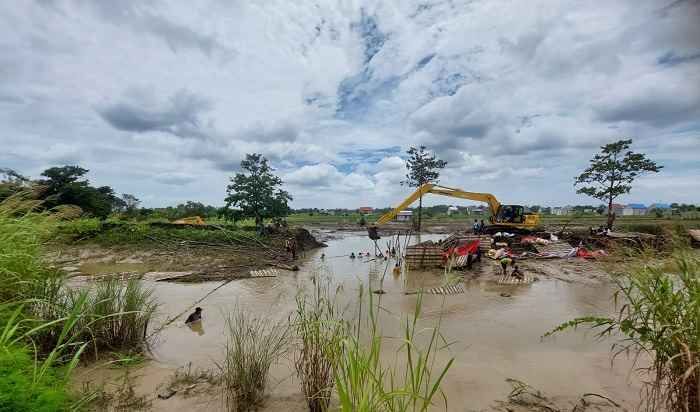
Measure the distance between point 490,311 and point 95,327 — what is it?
8.70 metres

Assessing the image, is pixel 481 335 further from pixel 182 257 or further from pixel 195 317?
pixel 182 257

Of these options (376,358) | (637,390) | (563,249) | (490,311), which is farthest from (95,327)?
(563,249)

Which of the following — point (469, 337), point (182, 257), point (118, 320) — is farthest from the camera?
point (182, 257)

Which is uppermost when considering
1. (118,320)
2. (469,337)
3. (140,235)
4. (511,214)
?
(511,214)

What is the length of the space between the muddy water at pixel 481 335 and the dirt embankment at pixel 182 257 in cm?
248

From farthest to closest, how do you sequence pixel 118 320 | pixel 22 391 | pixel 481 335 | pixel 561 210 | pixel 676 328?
pixel 561 210 < pixel 481 335 < pixel 118 320 < pixel 676 328 < pixel 22 391

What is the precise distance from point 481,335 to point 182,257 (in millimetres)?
15322

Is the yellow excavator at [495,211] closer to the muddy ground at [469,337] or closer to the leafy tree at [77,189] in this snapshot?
the muddy ground at [469,337]

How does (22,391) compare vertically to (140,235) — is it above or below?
above

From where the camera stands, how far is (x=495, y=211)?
2412cm

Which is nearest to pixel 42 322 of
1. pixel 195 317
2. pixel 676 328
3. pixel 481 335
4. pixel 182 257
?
pixel 195 317

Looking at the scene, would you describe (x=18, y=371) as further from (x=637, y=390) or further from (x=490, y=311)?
(x=490, y=311)

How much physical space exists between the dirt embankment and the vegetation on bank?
8116 mm

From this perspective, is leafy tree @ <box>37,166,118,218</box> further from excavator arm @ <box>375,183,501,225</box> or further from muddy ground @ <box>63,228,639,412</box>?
excavator arm @ <box>375,183,501,225</box>
